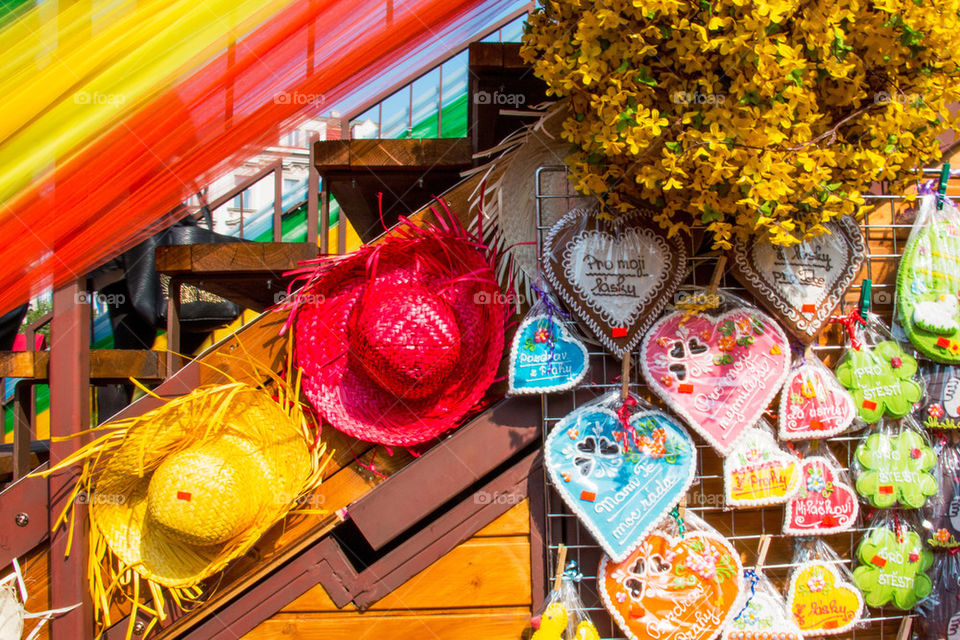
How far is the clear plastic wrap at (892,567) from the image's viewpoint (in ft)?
6.13

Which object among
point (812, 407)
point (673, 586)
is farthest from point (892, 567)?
point (673, 586)

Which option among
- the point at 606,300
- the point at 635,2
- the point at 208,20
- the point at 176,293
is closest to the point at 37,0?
the point at 208,20

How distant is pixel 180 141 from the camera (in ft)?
5.69

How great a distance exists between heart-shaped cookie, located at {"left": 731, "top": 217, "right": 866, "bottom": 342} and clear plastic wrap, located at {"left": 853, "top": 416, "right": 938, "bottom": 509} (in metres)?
0.36

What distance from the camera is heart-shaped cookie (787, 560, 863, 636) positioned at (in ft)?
6.04

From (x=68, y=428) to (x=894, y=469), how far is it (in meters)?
2.16

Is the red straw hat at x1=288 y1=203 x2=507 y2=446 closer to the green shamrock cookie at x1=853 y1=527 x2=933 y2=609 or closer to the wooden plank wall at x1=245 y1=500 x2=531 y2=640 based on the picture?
the wooden plank wall at x1=245 y1=500 x2=531 y2=640

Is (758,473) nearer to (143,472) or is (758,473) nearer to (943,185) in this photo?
(943,185)

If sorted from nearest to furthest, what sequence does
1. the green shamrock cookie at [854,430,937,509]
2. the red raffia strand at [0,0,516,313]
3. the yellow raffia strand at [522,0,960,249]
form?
the yellow raffia strand at [522,0,960,249] < the red raffia strand at [0,0,516,313] < the green shamrock cookie at [854,430,937,509]

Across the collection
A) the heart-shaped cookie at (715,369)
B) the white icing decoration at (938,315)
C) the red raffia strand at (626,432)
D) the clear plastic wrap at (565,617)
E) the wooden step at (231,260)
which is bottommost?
the clear plastic wrap at (565,617)

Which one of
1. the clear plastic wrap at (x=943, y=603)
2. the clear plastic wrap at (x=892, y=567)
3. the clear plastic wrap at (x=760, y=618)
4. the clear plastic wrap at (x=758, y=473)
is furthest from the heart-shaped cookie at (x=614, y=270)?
the clear plastic wrap at (x=943, y=603)

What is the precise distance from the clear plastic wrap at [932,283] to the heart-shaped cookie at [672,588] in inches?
32.1

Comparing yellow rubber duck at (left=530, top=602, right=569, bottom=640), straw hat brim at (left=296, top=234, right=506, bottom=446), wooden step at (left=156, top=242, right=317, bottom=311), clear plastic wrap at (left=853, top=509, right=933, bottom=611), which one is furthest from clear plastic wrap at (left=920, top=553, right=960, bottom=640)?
wooden step at (left=156, top=242, right=317, bottom=311)

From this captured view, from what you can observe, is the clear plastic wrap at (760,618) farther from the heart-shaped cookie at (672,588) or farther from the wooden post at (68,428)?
the wooden post at (68,428)
